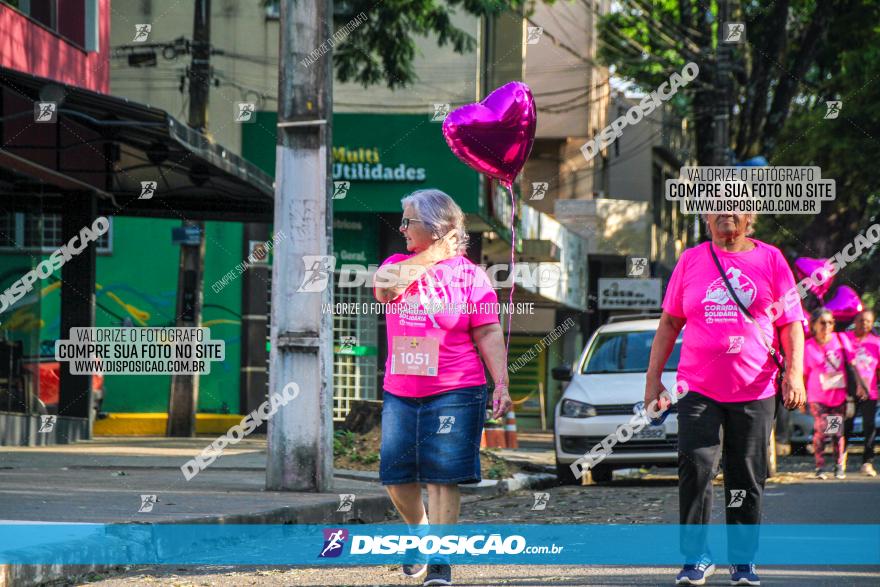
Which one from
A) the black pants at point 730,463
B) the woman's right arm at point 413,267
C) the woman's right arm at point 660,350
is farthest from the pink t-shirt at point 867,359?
the woman's right arm at point 413,267

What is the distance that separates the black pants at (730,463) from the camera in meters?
7.11

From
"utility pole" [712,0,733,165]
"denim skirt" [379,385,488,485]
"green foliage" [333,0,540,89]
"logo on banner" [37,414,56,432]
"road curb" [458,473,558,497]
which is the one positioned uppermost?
"green foliage" [333,0,540,89]

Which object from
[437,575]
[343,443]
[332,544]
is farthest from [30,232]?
[437,575]

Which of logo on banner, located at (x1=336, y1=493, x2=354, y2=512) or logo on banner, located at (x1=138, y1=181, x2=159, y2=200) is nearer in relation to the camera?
logo on banner, located at (x1=336, y1=493, x2=354, y2=512)

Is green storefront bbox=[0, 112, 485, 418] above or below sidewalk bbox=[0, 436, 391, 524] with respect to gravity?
above

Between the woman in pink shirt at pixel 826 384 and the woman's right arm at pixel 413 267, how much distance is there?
10039 mm

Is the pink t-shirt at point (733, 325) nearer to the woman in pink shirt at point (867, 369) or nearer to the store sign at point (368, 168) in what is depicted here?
the woman in pink shirt at point (867, 369)

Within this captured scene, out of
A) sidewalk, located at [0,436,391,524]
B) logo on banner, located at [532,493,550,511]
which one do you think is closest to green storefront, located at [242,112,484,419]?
sidewalk, located at [0,436,391,524]

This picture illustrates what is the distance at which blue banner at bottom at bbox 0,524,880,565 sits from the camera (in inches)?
281

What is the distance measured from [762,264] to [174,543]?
3.67 metres

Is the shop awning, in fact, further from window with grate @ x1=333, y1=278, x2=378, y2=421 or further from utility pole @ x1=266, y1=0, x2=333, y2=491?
window with grate @ x1=333, y1=278, x2=378, y2=421

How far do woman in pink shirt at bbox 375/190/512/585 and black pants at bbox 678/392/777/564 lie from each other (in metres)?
0.94

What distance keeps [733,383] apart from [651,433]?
321 inches

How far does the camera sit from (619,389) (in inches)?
621
